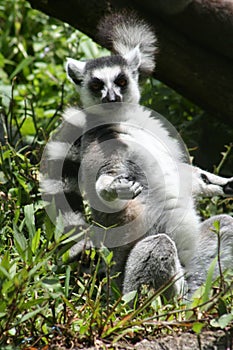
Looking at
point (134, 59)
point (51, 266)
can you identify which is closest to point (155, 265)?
point (51, 266)

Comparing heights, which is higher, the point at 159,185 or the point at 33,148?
the point at 159,185

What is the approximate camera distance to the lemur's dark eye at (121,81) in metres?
4.83

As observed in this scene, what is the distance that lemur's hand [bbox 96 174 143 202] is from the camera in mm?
3957

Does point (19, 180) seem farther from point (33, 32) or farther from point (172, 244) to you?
point (33, 32)

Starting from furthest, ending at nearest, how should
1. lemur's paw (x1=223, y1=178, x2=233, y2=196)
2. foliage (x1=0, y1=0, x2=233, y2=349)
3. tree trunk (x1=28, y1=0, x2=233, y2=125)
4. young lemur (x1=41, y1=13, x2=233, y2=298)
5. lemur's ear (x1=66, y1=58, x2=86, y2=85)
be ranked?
1. tree trunk (x1=28, y1=0, x2=233, y2=125)
2. lemur's ear (x1=66, y1=58, x2=86, y2=85)
3. lemur's paw (x1=223, y1=178, x2=233, y2=196)
4. young lemur (x1=41, y1=13, x2=233, y2=298)
5. foliage (x1=0, y1=0, x2=233, y2=349)

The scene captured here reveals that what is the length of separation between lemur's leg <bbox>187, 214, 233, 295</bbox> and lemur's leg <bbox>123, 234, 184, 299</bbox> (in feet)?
0.80

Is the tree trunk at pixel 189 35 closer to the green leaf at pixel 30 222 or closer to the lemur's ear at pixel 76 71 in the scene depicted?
the lemur's ear at pixel 76 71

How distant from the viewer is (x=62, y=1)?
5590 mm

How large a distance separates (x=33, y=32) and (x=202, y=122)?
3.35 metres

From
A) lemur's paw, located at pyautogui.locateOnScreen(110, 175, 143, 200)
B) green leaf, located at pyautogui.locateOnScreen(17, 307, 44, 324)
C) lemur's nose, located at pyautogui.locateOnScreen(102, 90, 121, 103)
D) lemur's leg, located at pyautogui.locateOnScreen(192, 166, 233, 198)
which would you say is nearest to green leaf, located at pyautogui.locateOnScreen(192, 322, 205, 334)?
green leaf, located at pyautogui.locateOnScreen(17, 307, 44, 324)

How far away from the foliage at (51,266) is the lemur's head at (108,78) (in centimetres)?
69

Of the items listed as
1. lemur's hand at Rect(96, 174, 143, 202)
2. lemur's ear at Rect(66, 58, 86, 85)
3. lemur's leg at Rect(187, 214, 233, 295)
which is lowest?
lemur's leg at Rect(187, 214, 233, 295)

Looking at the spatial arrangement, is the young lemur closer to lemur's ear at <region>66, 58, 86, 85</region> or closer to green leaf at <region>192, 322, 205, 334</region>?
lemur's ear at <region>66, 58, 86, 85</region>

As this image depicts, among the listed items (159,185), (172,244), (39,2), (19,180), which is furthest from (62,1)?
(172,244)
